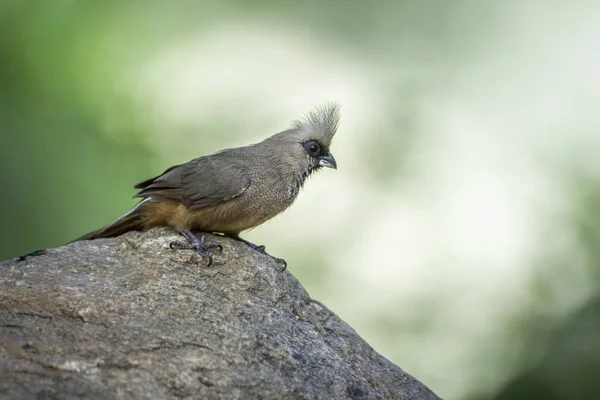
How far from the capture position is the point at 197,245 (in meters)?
5.34

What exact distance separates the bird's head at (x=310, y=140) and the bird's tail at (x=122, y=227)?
1227 mm

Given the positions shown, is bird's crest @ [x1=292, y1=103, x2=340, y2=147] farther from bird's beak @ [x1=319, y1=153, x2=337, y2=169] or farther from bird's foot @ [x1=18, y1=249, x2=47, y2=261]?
bird's foot @ [x1=18, y1=249, x2=47, y2=261]

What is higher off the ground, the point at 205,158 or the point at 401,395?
the point at 205,158

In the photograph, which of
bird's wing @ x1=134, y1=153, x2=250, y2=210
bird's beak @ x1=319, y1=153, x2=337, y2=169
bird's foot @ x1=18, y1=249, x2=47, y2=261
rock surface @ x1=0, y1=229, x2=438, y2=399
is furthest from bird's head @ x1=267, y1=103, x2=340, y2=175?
bird's foot @ x1=18, y1=249, x2=47, y2=261

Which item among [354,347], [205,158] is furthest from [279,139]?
[354,347]

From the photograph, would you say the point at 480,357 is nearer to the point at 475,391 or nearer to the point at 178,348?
the point at 475,391

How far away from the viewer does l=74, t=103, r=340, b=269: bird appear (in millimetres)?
5777

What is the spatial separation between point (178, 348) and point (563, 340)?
628 cm

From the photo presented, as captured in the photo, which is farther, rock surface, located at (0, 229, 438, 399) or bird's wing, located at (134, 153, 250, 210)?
→ bird's wing, located at (134, 153, 250, 210)

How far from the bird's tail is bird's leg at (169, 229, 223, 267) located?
52 cm

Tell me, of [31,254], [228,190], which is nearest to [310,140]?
[228,190]

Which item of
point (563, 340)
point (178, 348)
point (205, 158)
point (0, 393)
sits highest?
point (563, 340)

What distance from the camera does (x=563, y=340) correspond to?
918cm

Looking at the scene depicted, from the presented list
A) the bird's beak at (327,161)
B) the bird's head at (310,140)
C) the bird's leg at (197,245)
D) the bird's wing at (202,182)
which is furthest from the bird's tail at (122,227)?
the bird's beak at (327,161)
